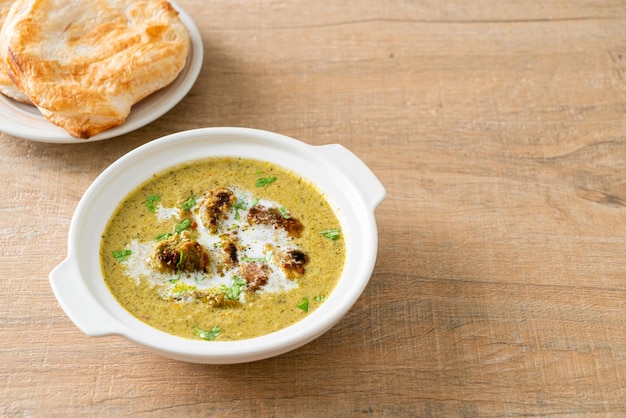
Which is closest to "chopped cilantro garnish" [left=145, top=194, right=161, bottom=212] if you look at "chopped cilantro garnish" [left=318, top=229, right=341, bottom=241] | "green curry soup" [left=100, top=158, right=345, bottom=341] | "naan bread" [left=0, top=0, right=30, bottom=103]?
"green curry soup" [left=100, top=158, right=345, bottom=341]

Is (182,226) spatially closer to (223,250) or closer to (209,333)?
(223,250)

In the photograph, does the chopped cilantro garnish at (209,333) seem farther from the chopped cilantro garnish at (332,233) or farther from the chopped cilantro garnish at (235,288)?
the chopped cilantro garnish at (332,233)

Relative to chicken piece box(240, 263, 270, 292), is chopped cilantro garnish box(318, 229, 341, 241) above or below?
below

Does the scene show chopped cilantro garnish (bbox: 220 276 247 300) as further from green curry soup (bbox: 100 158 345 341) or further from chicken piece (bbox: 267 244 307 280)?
chicken piece (bbox: 267 244 307 280)

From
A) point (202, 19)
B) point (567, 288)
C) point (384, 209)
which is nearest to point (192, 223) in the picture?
point (384, 209)

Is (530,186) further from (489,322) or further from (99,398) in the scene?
→ (99,398)

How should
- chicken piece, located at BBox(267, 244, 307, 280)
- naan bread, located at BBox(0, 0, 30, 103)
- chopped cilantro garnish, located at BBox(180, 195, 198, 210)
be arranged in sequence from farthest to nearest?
naan bread, located at BBox(0, 0, 30, 103) < chopped cilantro garnish, located at BBox(180, 195, 198, 210) < chicken piece, located at BBox(267, 244, 307, 280)

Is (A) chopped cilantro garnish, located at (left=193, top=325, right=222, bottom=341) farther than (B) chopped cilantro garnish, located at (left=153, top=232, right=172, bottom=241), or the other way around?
(B) chopped cilantro garnish, located at (left=153, top=232, right=172, bottom=241)
